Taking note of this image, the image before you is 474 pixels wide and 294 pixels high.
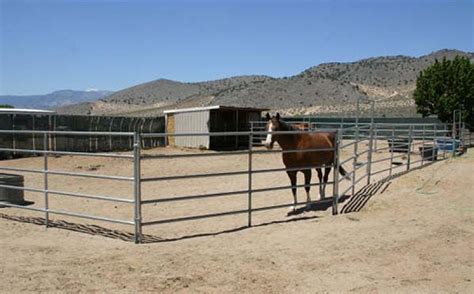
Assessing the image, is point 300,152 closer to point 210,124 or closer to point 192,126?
point 210,124

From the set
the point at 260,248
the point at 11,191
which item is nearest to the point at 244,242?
the point at 260,248

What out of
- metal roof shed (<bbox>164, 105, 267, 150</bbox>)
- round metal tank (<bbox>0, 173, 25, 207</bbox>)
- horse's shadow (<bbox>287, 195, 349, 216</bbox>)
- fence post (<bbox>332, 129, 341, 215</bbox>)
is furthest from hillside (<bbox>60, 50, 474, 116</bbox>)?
round metal tank (<bbox>0, 173, 25, 207</bbox>)

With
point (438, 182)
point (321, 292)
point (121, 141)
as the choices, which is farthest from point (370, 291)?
point (121, 141)

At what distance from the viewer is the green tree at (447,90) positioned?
30.0 metres

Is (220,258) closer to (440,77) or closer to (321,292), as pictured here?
(321,292)

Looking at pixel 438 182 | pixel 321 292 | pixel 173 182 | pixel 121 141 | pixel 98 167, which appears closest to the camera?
pixel 321 292

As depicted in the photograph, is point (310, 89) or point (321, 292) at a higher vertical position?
point (310, 89)

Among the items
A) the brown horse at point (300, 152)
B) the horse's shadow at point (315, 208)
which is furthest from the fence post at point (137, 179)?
the horse's shadow at point (315, 208)

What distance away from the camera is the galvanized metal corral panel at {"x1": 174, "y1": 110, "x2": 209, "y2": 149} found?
2495 cm

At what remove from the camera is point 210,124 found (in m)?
25.5

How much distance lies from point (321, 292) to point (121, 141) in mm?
21210

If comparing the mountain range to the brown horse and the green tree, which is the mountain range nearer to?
the green tree

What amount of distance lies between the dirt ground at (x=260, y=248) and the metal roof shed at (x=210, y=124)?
15268 millimetres

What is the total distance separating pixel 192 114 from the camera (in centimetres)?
2580
